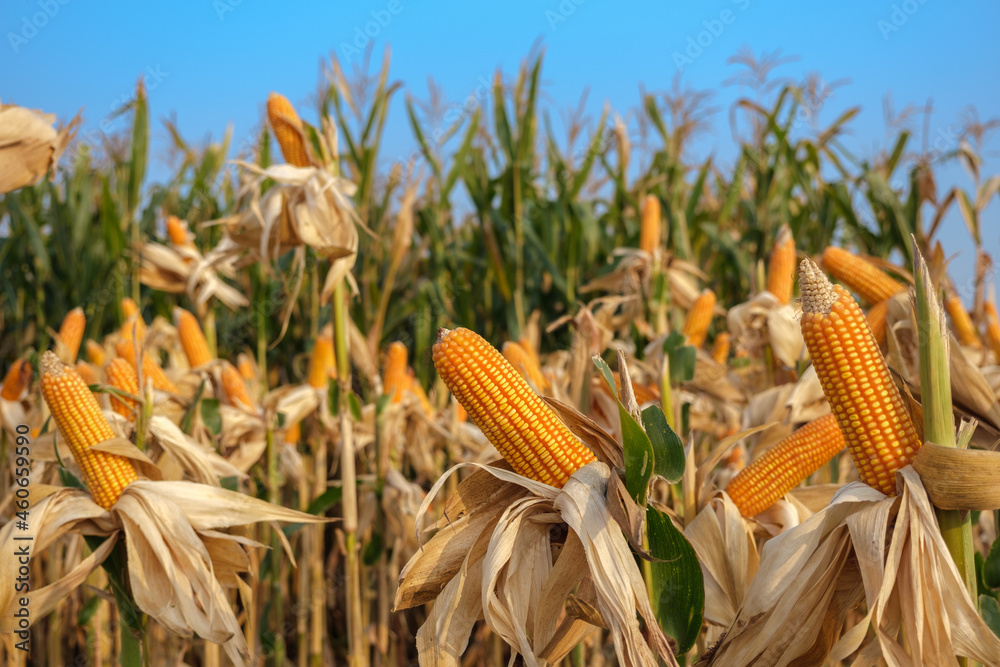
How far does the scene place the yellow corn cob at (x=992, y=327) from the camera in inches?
183

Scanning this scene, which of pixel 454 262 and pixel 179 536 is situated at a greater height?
pixel 454 262

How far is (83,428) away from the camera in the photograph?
2.15 metres

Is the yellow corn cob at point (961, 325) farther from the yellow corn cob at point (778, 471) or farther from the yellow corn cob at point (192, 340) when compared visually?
the yellow corn cob at point (192, 340)

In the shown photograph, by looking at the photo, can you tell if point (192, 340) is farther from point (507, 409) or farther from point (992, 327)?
point (992, 327)

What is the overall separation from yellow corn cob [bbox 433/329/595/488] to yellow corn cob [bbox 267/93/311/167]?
2249 millimetres

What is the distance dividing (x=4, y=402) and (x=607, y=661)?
4008mm

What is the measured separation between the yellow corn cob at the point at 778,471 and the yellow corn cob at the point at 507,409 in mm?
762

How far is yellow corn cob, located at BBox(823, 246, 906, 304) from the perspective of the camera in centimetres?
340

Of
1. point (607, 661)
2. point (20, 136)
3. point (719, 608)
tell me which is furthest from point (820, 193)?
point (20, 136)

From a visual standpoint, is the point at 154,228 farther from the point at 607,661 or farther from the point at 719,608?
the point at 719,608

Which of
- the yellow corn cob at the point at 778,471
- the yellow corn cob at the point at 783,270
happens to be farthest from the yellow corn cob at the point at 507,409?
the yellow corn cob at the point at 783,270

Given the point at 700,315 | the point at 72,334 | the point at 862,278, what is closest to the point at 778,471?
the point at 862,278

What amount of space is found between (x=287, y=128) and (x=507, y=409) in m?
2.52

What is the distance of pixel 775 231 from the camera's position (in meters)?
7.62
